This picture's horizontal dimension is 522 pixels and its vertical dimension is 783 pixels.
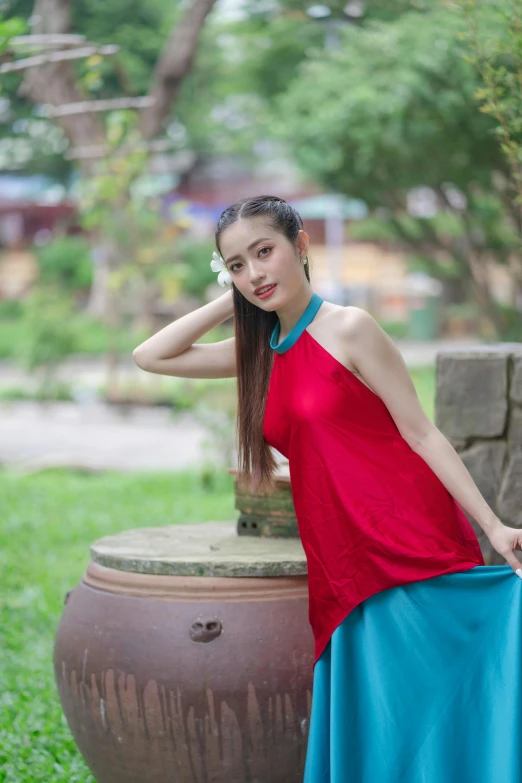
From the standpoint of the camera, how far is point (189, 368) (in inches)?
101

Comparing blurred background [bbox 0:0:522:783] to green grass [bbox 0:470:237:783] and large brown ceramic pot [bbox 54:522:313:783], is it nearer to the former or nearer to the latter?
green grass [bbox 0:470:237:783]

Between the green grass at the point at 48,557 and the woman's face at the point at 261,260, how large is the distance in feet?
5.87

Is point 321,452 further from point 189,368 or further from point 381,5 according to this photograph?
point 381,5

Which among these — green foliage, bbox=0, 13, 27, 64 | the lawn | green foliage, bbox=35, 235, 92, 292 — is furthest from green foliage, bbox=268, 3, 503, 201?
green foliage, bbox=35, 235, 92, 292

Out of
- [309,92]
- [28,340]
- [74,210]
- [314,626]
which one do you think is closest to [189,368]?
[314,626]

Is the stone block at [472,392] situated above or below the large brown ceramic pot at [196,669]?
above

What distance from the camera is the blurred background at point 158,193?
507cm

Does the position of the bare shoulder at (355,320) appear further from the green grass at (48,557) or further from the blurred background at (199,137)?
the green grass at (48,557)

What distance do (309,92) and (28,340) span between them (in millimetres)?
5222

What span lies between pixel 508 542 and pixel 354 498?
0.32m

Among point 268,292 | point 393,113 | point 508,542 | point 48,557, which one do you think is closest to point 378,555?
point 508,542

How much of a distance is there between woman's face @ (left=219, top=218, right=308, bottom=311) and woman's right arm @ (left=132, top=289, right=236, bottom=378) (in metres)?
0.27

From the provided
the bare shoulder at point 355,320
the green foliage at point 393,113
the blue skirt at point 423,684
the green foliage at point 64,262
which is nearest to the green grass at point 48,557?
the blue skirt at point 423,684

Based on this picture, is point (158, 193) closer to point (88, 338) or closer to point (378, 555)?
point (88, 338)
